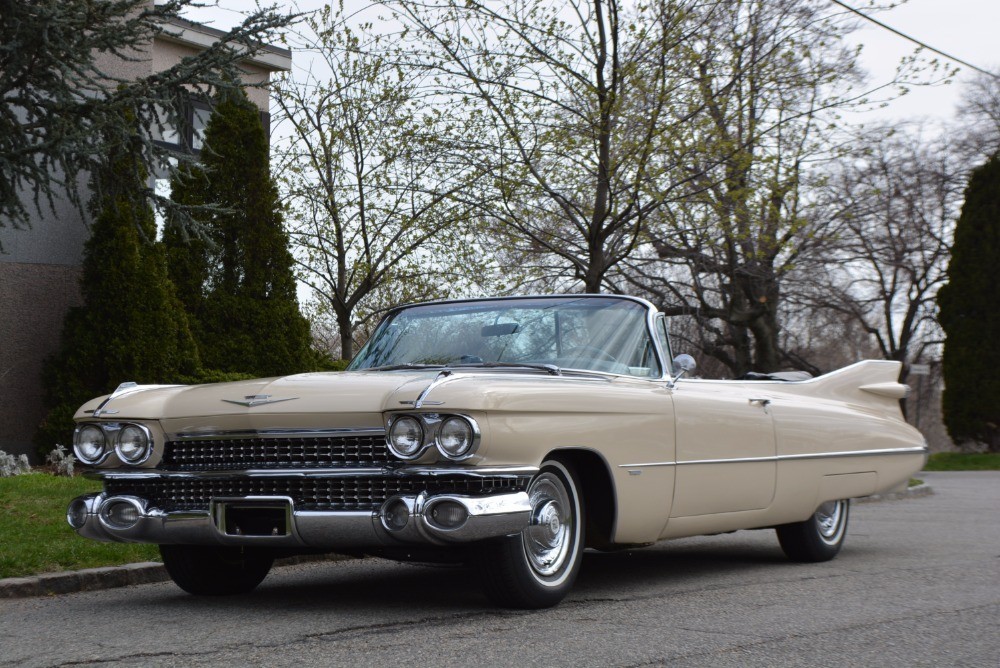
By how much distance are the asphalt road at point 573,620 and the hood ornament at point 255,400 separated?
3.23ft

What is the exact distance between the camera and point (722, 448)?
687 centimetres

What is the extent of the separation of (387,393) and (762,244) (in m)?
19.6

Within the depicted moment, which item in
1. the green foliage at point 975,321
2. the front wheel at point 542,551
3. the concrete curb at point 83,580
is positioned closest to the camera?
the front wheel at point 542,551

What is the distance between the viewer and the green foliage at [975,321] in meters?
27.3

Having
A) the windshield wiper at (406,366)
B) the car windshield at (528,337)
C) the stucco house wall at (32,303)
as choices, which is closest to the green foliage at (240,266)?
the stucco house wall at (32,303)

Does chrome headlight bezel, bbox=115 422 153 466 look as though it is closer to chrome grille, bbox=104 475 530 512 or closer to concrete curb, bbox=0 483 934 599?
chrome grille, bbox=104 475 530 512

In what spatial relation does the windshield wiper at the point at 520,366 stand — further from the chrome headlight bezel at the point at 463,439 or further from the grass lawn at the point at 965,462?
the grass lawn at the point at 965,462

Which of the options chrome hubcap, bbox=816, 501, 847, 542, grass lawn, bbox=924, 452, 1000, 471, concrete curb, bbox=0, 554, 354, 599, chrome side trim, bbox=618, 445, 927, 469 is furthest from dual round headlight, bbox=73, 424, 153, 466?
grass lawn, bbox=924, 452, 1000, 471

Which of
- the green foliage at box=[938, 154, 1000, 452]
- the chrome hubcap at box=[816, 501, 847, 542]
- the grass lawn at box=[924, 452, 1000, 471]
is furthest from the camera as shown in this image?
the green foliage at box=[938, 154, 1000, 452]

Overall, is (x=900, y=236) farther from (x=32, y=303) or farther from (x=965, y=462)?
(x=32, y=303)

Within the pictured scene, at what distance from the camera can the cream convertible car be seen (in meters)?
5.20

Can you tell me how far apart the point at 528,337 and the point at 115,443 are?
2257 millimetres

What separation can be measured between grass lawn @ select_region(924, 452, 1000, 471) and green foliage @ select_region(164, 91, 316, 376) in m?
15.6

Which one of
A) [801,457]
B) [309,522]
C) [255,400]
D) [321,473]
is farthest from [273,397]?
[801,457]
